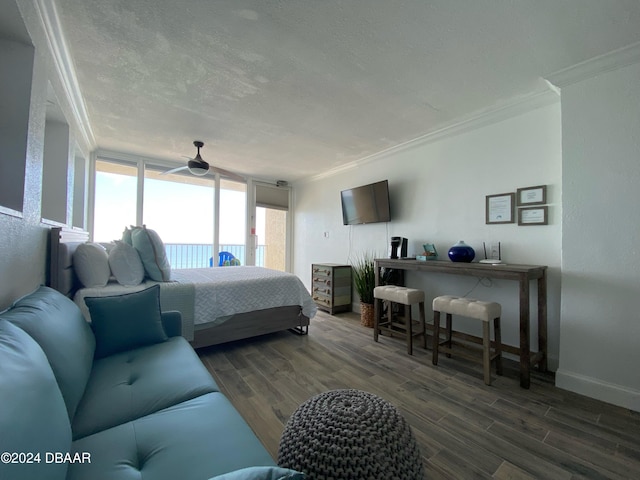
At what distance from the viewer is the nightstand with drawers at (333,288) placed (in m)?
4.12

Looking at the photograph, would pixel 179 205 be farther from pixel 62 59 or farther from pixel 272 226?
pixel 62 59

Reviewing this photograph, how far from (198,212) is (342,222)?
275 cm

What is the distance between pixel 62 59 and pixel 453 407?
3.77 meters

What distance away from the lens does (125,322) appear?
1.56m

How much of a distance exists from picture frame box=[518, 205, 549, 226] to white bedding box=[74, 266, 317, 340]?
7.74 ft

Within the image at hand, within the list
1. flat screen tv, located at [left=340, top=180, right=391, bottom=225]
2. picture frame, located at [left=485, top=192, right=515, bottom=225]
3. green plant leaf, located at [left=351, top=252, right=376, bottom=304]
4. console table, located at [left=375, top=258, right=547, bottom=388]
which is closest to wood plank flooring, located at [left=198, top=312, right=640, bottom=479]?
console table, located at [left=375, top=258, right=547, bottom=388]

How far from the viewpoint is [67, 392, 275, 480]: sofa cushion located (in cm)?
76

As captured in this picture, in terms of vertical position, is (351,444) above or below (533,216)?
below

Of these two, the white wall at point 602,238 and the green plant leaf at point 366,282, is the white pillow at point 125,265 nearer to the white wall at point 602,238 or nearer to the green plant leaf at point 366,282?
the green plant leaf at point 366,282

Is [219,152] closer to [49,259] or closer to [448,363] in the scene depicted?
[49,259]

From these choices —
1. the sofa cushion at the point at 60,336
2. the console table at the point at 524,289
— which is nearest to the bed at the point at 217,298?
the sofa cushion at the point at 60,336

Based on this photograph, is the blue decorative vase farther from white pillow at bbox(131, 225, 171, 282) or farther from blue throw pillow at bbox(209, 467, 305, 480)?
white pillow at bbox(131, 225, 171, 282)

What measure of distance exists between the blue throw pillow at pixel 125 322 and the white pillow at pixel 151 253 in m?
0.86

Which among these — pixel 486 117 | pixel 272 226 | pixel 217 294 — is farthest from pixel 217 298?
pixel 272 226
